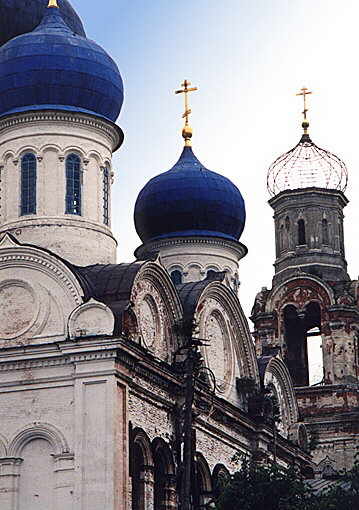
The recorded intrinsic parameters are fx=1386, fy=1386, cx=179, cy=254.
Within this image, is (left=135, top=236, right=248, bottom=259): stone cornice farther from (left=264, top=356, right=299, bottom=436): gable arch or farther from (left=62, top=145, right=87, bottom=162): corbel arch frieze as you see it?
(left=62, top=145, right=87, bottom=162): corbel arch frieze

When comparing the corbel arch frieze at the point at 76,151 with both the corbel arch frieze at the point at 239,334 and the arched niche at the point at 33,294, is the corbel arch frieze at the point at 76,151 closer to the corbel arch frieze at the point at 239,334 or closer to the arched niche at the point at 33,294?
the arched niche at the point at 33,294

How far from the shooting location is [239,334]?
2592cm

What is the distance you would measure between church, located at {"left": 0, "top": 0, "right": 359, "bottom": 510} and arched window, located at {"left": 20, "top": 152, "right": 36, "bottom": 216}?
0.08 feet

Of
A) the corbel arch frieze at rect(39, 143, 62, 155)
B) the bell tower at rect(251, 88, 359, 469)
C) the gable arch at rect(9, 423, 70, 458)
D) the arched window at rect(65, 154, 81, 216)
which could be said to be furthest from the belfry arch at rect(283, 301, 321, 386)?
the gable arch at rect(9, 423, 70, 458)

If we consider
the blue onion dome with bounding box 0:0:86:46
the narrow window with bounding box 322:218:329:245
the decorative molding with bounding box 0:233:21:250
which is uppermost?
the blue onion dome with bounding box 0:0:86:46

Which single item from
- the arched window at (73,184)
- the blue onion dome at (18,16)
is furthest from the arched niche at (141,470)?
the blue onion dome at (18,16)

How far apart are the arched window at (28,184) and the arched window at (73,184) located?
0.58 metres

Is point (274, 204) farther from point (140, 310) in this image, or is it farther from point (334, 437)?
point (140, 310)

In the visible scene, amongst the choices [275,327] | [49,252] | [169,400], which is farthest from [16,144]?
[275,327]

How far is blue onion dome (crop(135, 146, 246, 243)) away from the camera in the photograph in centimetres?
2883

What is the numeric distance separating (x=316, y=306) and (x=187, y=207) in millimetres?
4842

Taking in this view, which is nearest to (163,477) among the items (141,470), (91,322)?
(141,470)

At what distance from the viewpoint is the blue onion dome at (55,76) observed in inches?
945

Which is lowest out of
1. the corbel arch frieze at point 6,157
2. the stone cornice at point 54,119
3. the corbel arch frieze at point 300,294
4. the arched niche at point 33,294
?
the arched niche at point 33,294
